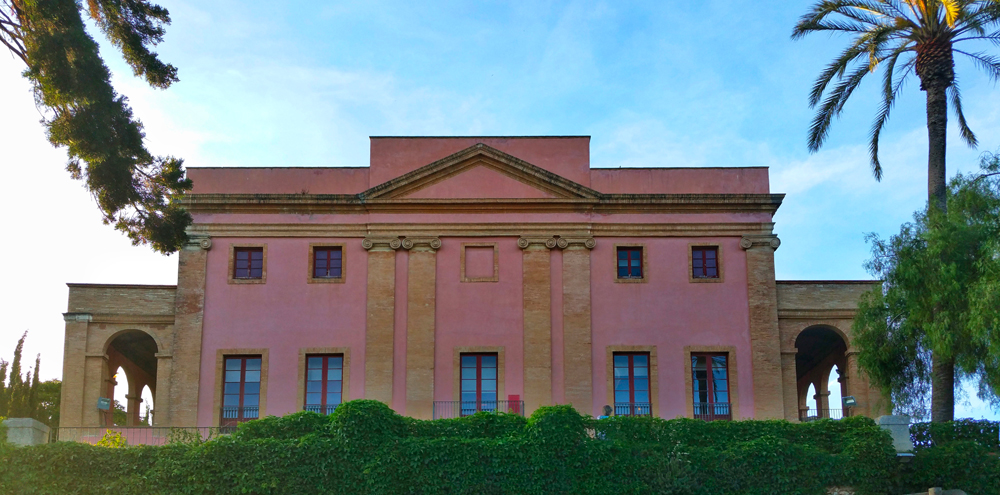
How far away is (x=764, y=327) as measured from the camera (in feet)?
95.1

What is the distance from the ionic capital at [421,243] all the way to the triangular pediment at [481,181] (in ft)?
3.98

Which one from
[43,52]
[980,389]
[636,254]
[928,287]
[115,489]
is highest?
[43,52]

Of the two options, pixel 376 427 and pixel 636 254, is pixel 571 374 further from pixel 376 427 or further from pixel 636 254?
pixel 376 427

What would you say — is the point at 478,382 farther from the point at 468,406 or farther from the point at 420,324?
the point at 420,324

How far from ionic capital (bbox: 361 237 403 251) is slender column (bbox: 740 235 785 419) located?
9.85 meters

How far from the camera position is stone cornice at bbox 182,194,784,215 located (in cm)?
2973

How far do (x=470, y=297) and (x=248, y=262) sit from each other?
6463mm

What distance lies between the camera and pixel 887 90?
26.6 m

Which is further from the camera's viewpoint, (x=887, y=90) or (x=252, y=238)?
(x=252, y=238)

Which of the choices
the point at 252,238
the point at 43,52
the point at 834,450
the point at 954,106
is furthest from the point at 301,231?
the point at 954,106

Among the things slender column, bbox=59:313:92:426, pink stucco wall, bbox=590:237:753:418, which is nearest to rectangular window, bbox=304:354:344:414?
slender column, bbox=59:313:92:426

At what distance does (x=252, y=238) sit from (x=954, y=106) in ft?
63.5

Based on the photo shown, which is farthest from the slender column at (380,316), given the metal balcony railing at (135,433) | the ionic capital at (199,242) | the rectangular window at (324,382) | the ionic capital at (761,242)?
the ionic capital at (761,242)

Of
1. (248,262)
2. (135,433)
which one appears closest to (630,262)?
(248,262)
